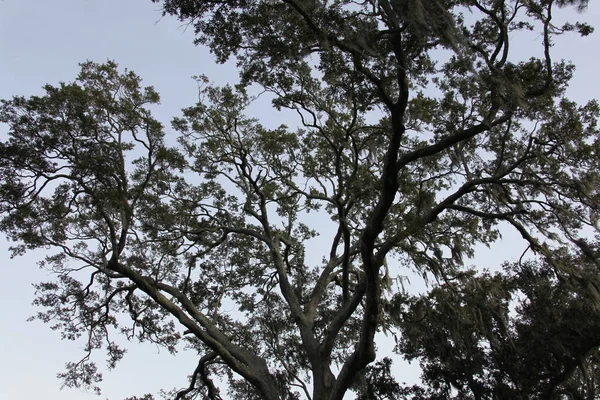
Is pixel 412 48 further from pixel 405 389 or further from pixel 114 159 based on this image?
pixel 405 389

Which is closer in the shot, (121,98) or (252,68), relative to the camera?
(252,68)

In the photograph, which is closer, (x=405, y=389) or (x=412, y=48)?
(x=412, y=48)

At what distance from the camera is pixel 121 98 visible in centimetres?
912

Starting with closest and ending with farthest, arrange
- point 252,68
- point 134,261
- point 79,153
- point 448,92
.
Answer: point 252,68, point 448,92, point 79,153, point 134,261

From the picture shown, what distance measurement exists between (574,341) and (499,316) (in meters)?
2.93

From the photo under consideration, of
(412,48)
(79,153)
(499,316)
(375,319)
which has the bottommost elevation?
(375,319)

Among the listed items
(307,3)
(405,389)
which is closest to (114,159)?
(307,3)

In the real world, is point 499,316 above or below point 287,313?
below

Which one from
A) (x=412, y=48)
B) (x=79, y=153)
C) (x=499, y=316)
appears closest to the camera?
(x=412, y=48)

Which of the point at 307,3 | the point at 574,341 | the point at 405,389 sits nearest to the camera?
the point at 307,3

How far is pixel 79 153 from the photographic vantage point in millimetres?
8578

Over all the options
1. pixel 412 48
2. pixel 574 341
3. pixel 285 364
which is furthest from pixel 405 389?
pixel 412 48

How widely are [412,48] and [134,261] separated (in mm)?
7308

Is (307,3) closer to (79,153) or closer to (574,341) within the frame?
(79,153)
